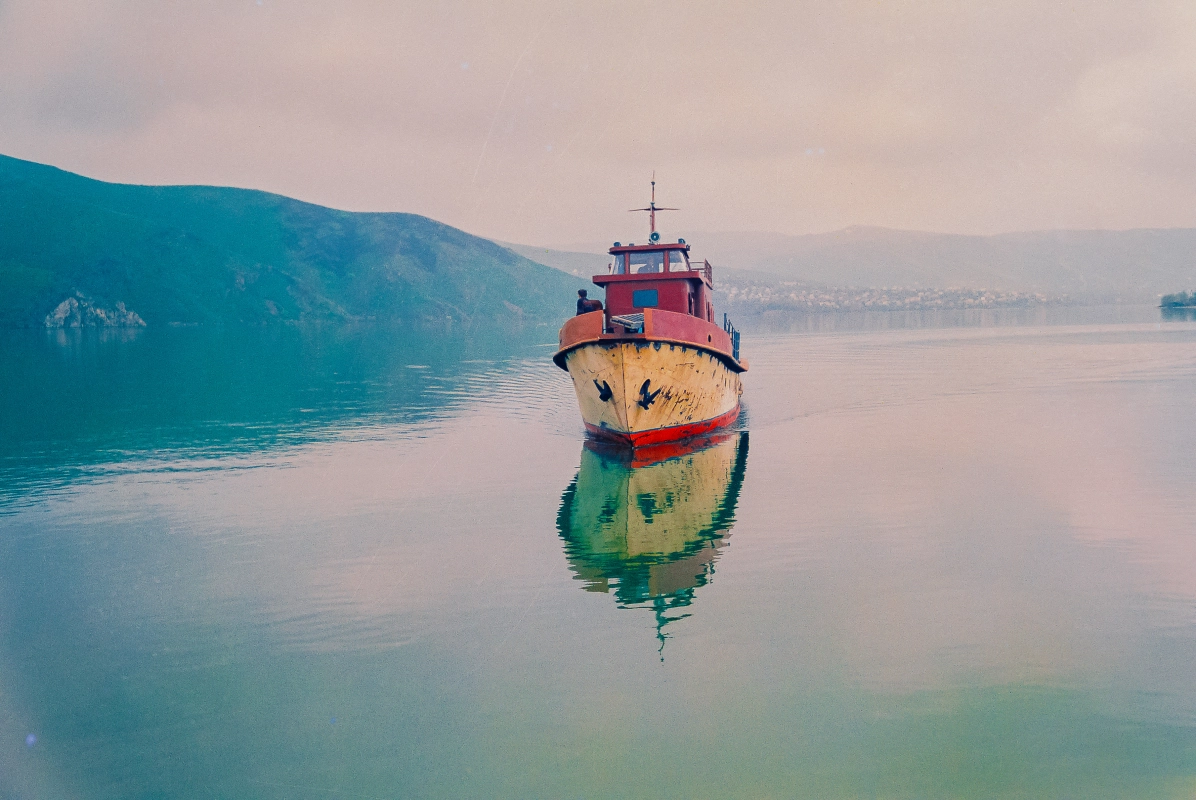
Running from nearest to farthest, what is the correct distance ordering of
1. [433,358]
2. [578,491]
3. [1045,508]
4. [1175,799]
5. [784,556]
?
[1175,799]
[784,556]
[1045,508]
[578,491]
[433,358]

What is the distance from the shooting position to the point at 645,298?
1297 inches

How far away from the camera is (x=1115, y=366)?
56.7 m

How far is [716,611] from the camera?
592 inches

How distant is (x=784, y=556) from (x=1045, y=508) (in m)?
8.38

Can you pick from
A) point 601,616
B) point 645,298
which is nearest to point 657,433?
point 645,298

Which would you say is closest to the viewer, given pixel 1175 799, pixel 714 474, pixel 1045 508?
pixel 1175 799

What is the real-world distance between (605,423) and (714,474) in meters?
5.33

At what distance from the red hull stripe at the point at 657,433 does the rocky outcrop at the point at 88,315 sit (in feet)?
547

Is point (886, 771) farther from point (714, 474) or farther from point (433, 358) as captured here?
point (433, 358)

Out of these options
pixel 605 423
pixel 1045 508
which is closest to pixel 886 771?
pixel 1045 508

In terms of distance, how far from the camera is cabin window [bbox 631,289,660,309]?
1296 inches

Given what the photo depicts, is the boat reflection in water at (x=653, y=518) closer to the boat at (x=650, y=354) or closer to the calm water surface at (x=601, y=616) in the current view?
the calm water surface at (x=601, y=616)

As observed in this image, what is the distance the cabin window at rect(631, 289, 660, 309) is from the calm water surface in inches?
240

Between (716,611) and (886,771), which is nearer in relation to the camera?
(886,771)
